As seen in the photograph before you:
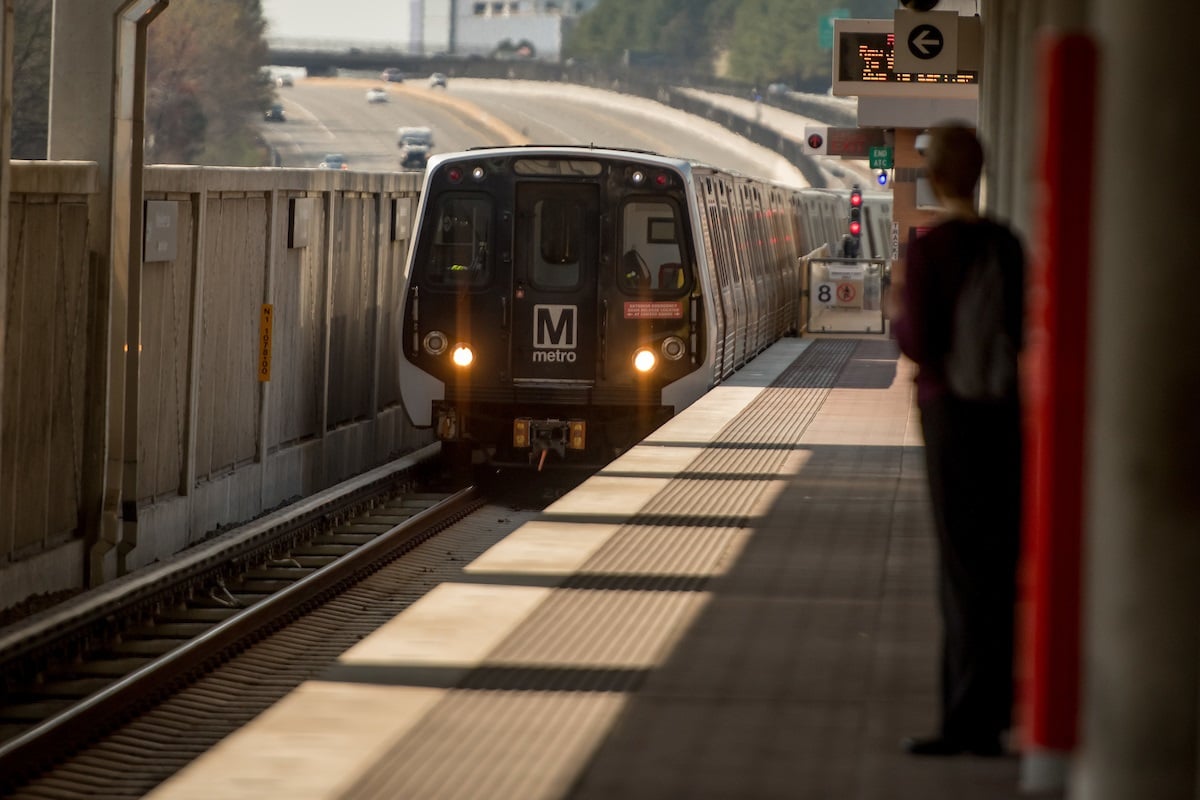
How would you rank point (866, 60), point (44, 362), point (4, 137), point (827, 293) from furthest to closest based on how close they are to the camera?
point (827, 293)
point (866, 60)
point (44, 362)
point (4, 137)

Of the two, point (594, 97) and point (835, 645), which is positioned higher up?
point (594, 97)

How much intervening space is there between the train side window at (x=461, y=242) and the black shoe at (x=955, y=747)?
39.7 feet

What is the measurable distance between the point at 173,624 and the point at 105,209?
2456mm

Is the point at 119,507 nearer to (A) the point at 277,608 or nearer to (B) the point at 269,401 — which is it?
(A) the point at 277,608

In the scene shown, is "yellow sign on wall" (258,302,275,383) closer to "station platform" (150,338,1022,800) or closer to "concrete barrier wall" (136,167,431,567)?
"concrete barrier wall" (136,167,431,567)

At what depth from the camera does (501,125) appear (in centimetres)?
11088

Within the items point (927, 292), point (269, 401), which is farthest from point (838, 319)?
point (927, 292)

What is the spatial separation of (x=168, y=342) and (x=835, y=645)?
753 cm

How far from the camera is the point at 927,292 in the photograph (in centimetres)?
517

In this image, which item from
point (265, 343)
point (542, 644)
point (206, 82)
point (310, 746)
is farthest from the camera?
point (206, 82)

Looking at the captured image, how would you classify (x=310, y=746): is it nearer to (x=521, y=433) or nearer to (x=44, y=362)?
(x=44, y=362)

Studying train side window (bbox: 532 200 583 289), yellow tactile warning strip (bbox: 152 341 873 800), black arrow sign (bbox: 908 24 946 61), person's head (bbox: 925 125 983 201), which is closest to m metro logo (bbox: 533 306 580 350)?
train side window (bbox: 532 200 583 289)

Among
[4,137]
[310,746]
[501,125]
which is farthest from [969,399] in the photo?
[501,125]

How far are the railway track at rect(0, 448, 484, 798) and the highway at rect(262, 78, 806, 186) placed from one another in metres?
76.5
